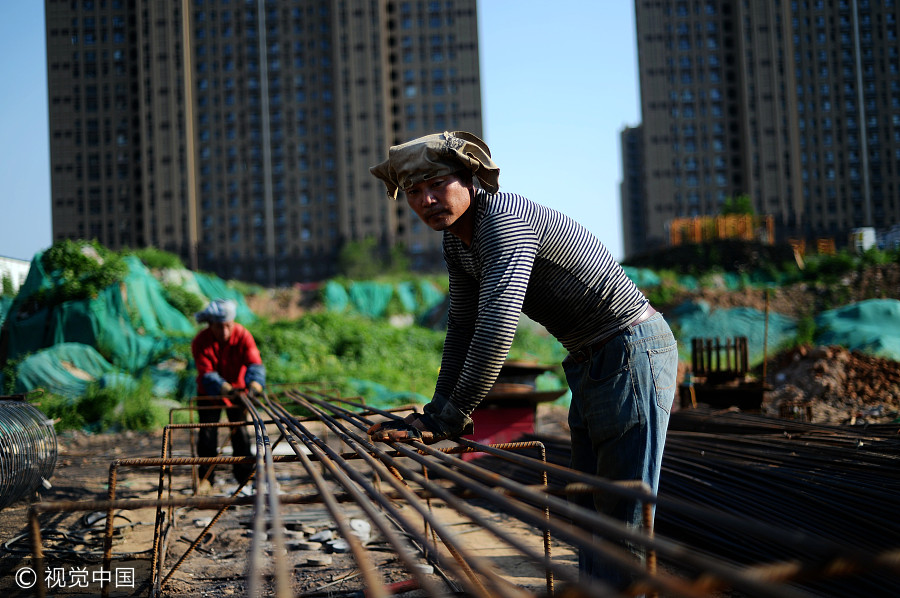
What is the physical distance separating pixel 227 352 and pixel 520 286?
444 centimetres

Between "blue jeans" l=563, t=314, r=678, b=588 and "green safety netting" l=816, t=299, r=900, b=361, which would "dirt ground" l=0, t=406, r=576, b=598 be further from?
"green safety netting" l=816, t=299, r=900, b=361

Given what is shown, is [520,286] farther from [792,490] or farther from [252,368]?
[252,368]

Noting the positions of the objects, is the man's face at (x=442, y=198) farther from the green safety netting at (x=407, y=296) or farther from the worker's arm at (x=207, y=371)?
the green safety netting at (x=407, y=296)

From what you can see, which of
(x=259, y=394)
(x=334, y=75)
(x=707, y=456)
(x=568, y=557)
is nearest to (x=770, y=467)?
(x=707, y=456)

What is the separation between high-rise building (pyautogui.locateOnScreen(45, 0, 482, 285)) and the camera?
167 ft

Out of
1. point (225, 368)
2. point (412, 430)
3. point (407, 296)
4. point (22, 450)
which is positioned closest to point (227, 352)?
point (225, 368)

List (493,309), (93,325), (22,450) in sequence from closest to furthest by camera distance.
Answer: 1. (493,309)
2. (22,450)
3. (93,325)

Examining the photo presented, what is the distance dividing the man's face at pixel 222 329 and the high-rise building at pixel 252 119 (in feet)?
142

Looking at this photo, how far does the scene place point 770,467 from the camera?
384 centimetres

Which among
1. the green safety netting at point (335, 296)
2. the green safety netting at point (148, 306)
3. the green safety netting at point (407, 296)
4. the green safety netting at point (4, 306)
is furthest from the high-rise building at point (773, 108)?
the green safety netting at point (4, 306)

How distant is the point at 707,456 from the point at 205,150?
172 feet

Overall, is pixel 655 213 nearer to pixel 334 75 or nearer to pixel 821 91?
pixel 821 91

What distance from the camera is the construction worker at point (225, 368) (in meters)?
5.70

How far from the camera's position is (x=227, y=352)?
240 inches
